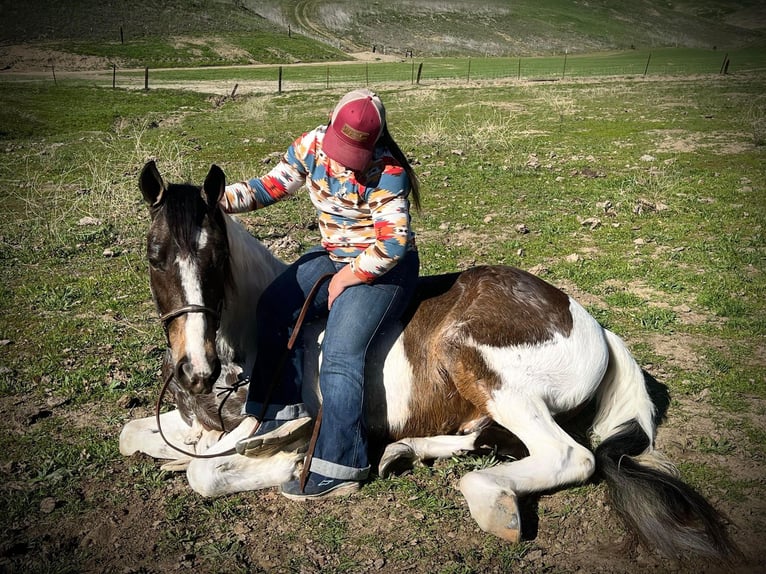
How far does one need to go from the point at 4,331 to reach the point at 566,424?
5.26 metres

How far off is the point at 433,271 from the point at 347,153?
4012 mm

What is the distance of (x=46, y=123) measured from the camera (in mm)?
20031


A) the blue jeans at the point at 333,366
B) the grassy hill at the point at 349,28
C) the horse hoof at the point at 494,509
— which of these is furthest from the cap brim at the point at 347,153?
the grassy hill at the point at 349,28

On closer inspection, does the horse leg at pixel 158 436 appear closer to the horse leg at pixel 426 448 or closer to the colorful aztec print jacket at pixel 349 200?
the horse leg at pixel 426 448

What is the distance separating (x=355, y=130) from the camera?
302 cm

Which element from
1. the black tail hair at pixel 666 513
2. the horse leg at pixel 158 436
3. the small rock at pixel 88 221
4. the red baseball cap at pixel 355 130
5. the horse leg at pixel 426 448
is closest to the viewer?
the black tail hair at pixel 666 513

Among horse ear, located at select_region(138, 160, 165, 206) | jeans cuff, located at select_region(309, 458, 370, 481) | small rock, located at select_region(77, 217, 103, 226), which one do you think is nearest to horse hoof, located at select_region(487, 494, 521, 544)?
jeans cuff, located at select_region(309, 458, 370, 481)

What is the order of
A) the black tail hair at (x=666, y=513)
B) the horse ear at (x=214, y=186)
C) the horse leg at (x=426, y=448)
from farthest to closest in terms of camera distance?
1. the horse leg at (x=426, y=448)
2. the black tail hair at (x=666, y=513)
3. the horse ear at (x=214, y=186)

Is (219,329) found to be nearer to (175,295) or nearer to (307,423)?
(175,295)

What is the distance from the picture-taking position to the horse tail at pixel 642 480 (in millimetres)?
2932

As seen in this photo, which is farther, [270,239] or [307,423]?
[270,239]

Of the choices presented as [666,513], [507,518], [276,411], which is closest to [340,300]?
[276,411]

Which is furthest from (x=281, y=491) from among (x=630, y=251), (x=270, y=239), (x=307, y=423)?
(x=630, y=251)

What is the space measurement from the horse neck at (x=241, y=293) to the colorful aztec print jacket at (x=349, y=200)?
0.26m
